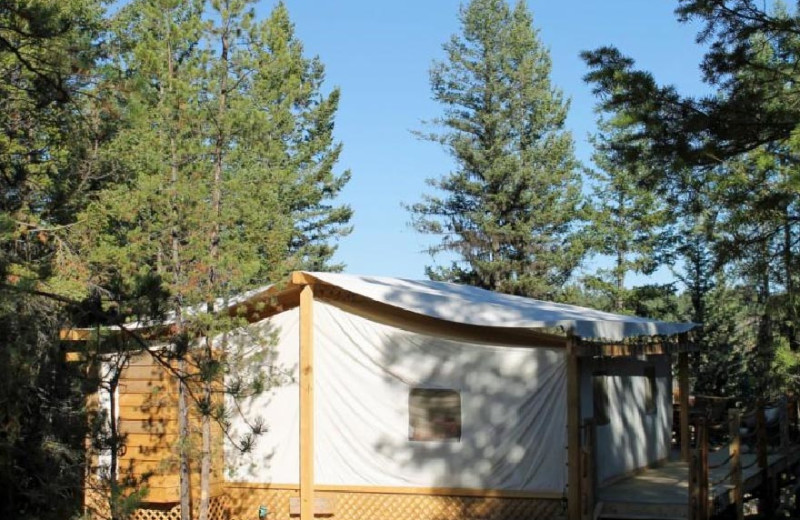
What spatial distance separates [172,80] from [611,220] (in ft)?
52.7

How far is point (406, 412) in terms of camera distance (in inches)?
424

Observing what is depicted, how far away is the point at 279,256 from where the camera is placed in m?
10.5

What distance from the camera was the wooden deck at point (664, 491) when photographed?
32.1ft

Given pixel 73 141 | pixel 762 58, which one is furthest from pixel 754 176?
pixel 73 141

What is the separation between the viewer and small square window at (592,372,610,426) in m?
11.6

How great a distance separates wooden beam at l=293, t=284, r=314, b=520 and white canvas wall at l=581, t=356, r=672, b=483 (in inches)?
123

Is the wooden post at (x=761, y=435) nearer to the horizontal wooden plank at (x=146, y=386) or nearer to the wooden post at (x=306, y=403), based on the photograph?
the wooden post at (x=306, y=403)

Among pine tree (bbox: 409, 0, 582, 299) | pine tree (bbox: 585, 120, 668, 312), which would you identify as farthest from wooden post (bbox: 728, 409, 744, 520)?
pine tree (bbox: 409, 0, 582, 299)

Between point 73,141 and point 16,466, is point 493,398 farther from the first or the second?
point 73,141

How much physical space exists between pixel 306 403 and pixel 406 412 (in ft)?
3.76

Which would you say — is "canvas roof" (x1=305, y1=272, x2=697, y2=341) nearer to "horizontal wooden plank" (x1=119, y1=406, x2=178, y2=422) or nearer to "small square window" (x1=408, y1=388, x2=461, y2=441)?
"small square window" (x1=408, y1=388, x2=461, y2=441)

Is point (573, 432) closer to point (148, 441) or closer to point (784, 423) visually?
point (148, 441)

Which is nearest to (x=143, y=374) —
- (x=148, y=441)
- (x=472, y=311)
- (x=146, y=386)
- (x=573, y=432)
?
(x=146, y=386)

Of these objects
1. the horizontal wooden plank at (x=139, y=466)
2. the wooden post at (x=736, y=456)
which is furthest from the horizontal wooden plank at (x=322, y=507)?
the wooden post at (x=736, y=456)
